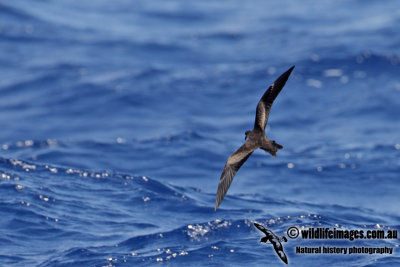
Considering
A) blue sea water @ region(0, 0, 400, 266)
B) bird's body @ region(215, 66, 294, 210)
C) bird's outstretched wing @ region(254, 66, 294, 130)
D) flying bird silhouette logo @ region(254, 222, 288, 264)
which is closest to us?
bird's body @ region(215, 66, 294, 210)

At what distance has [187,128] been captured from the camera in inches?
→ 746

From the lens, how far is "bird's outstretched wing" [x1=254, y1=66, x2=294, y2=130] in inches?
378

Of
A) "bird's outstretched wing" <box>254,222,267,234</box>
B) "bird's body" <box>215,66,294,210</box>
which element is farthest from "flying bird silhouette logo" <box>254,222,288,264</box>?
"bird's body" <box>215,66,294,210</box>

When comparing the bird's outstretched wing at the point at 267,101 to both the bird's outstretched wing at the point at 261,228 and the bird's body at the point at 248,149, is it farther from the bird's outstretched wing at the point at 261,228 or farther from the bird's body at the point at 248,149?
the bird's outstretched wing at the point at 261,228

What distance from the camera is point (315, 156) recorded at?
57.2ft

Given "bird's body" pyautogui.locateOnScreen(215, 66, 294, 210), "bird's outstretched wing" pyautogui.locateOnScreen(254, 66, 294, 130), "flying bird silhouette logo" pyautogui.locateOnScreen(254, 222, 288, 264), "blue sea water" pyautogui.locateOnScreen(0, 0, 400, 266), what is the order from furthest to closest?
"blue sea water" pyautogui.locateOnScreen(0, 0, 400, 266)
"flying bird silhouette logo" pyautogui.locateOnScreen(254, 222, 288, 264)
"bird's outstretched wing" pyautogui.locateOnScreen(254, 66, 294, 130)
"bird's body" pyautogui.locateOnScreen(215, 66, 294, 210)

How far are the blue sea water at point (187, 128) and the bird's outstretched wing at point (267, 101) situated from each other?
2523 mm

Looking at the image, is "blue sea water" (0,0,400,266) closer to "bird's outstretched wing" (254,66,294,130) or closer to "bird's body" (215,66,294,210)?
"bird's body" (215,66,294,210)

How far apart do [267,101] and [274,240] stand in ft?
9.31

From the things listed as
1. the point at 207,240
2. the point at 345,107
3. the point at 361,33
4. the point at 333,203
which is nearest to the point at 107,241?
the point at 207,240

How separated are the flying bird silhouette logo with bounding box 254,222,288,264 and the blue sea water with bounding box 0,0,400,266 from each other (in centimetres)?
15

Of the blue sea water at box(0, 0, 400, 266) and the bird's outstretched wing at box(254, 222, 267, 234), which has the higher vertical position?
the blue sea water at box(0, 0, 400, 266)

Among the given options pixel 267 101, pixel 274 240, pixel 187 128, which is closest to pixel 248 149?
Answer: pixel 267 101

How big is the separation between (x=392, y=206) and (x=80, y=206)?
6.01m
